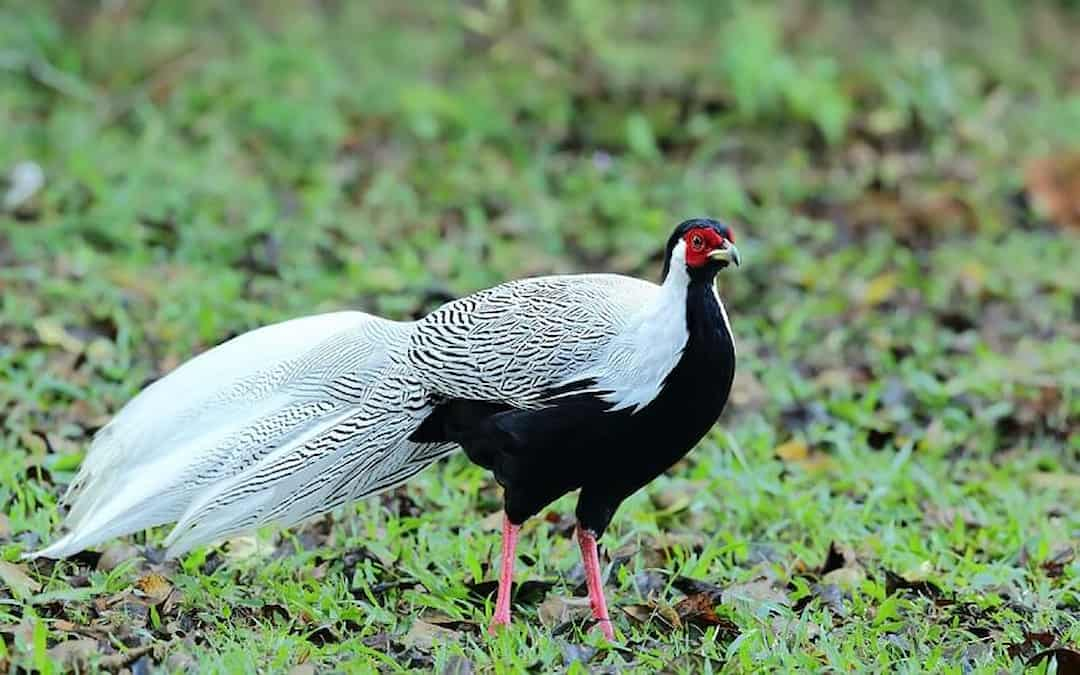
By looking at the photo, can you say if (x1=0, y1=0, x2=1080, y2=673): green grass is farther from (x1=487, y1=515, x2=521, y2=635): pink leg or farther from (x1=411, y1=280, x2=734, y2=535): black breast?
(x1=411, y1=280, x2=734, y2=535): black breast

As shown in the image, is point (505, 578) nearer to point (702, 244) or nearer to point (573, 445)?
point (573, 445)

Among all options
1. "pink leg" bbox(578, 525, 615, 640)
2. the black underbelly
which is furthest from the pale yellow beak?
"pink leg" bbox(578, 525, 615, 640)

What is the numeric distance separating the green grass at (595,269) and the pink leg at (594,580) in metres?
0.07

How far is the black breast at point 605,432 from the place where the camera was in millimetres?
4281

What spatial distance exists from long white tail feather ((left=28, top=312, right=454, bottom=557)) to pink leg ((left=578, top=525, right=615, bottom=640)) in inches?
21.6

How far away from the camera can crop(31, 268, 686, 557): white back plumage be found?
14.5 feet

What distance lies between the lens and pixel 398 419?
4.62 metres

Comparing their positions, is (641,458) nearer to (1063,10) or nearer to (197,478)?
(197,478)

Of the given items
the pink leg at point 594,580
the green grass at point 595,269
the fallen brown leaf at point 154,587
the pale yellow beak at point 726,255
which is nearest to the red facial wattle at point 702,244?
the pale yellow beak at point 726,255

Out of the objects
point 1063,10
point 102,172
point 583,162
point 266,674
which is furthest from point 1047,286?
point 266,674

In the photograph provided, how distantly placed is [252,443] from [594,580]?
40.4 inches

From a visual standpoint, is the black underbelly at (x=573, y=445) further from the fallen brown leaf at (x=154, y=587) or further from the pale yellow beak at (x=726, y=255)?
the fallen brown leaf at (x=154, y=587)

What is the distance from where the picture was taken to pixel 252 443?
4590 mm

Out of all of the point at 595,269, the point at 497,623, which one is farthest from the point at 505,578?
the point at 595,269
